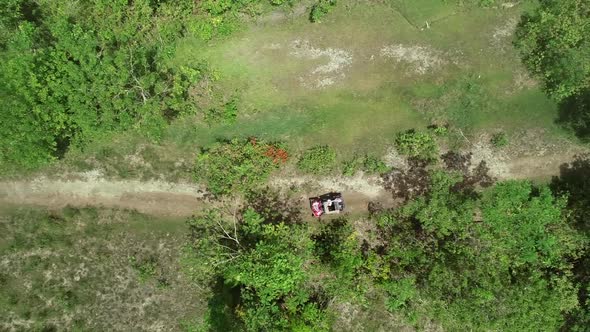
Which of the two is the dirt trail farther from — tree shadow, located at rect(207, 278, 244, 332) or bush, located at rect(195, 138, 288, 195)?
tree shadow, located at rect(207, 278, 244, 332)

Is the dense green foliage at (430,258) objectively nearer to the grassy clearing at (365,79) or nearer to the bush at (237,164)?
the bush at (237,164)

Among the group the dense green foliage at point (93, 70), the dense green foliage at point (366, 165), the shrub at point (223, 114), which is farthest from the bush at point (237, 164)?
the dense green foliage at point (366, 165)

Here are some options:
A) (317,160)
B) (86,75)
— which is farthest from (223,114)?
(86,75)

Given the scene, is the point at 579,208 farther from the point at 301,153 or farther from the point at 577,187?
the point at 301,153

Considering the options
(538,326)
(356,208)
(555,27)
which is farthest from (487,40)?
(538,326)

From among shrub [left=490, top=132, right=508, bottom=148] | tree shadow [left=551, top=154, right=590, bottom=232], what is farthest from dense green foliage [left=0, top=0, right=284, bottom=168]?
tree shadow [left=551, top=154, right=590, bottom=232]

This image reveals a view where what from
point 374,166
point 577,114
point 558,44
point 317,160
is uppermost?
point 558,44
